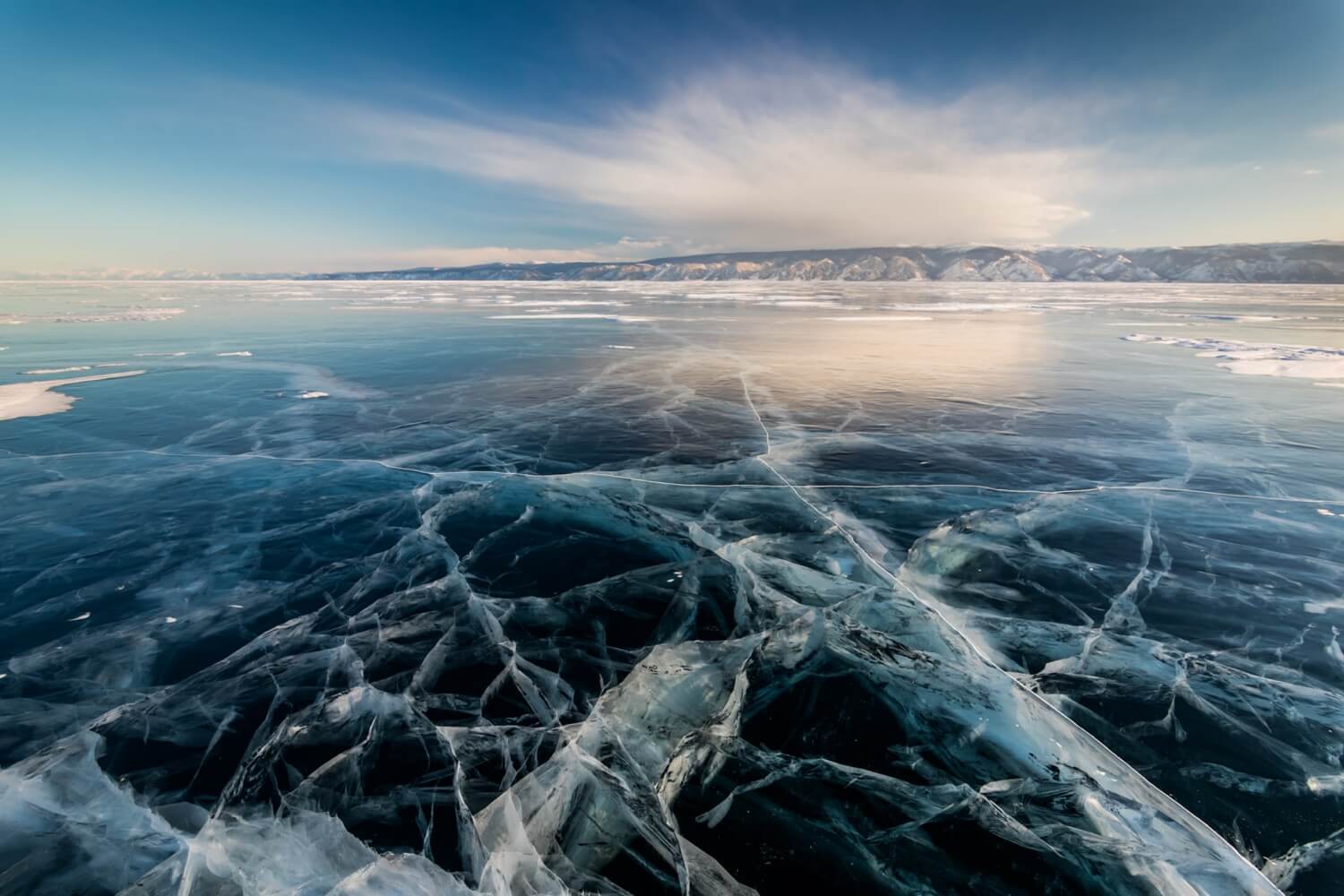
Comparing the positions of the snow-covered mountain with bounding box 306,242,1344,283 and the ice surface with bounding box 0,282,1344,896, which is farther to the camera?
the snow-covered mountain with bounding box 306,242,1344,283

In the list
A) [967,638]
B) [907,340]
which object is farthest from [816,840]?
[907,340]

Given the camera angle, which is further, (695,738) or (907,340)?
(907,340)

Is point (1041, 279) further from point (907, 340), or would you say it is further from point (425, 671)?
point (425, 671)

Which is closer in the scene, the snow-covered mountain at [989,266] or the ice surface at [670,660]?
the ice surface at [670,660]

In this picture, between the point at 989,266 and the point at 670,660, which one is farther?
the point at 989,266
